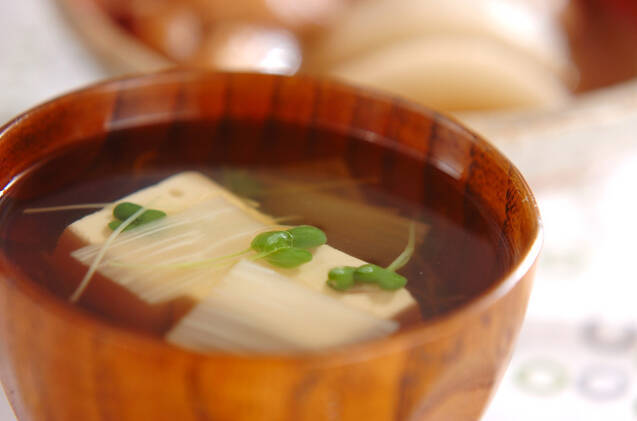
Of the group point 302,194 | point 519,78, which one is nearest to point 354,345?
point 302,194

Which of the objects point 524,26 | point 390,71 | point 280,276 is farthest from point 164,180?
point 524,26

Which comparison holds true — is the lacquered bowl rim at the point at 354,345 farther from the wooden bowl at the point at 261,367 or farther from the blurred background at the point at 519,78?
the blurred background at the point at 519,78

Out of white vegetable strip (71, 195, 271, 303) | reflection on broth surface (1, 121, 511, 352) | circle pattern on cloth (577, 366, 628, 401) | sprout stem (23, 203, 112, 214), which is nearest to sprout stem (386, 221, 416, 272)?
reflection on broth surface (1, 121, 511, 352)

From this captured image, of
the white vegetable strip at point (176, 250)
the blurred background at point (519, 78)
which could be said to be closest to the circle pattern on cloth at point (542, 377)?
the blurred background at point (519, 78)

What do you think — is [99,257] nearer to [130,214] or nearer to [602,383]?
[130,214]

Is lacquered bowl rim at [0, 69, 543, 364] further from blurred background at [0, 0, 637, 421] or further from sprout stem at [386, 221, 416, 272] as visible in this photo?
blurred background at [0, 0, 637, 421]

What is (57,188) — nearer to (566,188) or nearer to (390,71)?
(390,71)
